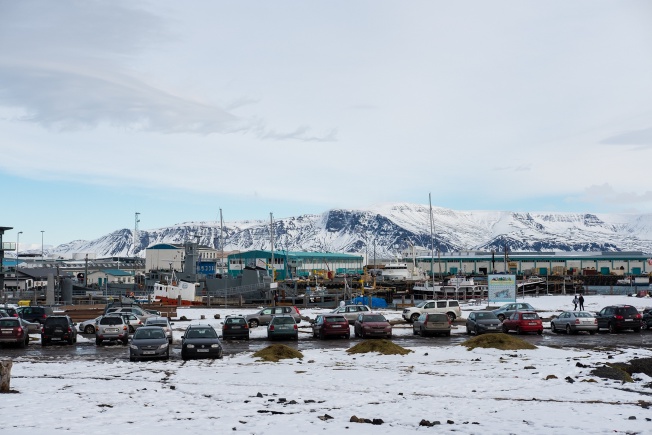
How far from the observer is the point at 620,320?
39.3 metres

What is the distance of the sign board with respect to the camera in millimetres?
58469

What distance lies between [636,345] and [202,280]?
74383 millimetres

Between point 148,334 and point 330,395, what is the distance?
11.8 metres

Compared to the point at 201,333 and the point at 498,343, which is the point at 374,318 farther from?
the point at 201,333

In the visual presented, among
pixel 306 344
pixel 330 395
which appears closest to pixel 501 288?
pixel 306 344

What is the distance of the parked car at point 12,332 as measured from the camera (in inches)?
1326

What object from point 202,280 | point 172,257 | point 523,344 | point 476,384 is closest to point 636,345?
point 523,344

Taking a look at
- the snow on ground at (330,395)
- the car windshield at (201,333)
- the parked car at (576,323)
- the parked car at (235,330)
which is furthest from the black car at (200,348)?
the parked car at (576,323)

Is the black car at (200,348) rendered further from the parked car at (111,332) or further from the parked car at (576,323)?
the parked car at (576,323)

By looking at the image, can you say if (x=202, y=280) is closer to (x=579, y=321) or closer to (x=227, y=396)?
(x=579, y=321)

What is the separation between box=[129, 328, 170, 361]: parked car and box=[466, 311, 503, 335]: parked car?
17.5 metres

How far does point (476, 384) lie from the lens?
69.7 ft

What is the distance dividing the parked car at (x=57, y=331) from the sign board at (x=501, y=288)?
35.5 metres

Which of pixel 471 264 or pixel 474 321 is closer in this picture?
pixel 474 321
